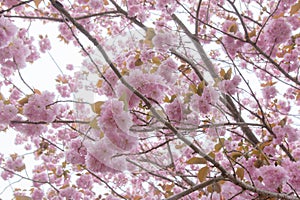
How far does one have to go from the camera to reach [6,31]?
2217mm

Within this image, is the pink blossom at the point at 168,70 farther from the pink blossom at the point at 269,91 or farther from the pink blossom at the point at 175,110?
the pink blossom at the point at 269,91

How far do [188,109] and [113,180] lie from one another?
295cm

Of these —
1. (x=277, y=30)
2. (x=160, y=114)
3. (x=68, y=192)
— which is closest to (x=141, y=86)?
(x=160, y=114)

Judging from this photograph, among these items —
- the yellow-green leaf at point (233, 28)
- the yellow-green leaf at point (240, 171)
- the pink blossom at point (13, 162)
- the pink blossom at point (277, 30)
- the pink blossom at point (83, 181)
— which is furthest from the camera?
the pink blossom at point (13, 162)

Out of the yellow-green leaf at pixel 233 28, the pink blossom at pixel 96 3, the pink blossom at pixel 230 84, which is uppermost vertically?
the pink blossom at pixel 96 3

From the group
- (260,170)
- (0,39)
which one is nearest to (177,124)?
(260,170)

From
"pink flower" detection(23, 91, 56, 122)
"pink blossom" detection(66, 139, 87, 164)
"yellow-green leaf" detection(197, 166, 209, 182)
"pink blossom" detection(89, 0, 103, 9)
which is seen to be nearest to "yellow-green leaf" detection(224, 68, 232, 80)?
"yellow-green leaf" detection(197, 166, 209, 182)

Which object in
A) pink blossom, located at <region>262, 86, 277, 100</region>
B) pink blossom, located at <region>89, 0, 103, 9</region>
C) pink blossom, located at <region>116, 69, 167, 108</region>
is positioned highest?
pink blossom, located at <region>89, 0, 103, 9</region>

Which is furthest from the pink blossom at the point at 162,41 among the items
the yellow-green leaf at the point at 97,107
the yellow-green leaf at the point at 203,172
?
the yellow-green leaf at the point at 203,172

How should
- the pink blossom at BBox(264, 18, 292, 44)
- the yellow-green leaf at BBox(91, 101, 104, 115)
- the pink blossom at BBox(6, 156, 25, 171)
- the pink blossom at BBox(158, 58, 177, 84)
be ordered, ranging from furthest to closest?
the pink blossom at BBox(6, 156, 25, 171) < the pink blossom at BBox(264, 18, 292, 44) < the pink blossom at BBox(158, 58, 177, 84) < the yellow-green leaf at BBox(91, 101, 104, 115)

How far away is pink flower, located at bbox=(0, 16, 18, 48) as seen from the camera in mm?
2201

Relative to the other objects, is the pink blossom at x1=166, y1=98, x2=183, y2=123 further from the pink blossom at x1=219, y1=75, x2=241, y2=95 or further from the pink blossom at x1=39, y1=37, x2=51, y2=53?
the pink blossom at x1=39, y1=37, x2=51, y2=53

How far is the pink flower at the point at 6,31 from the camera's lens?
2201mm

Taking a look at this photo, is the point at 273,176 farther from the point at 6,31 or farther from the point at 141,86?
the point at 6,31
